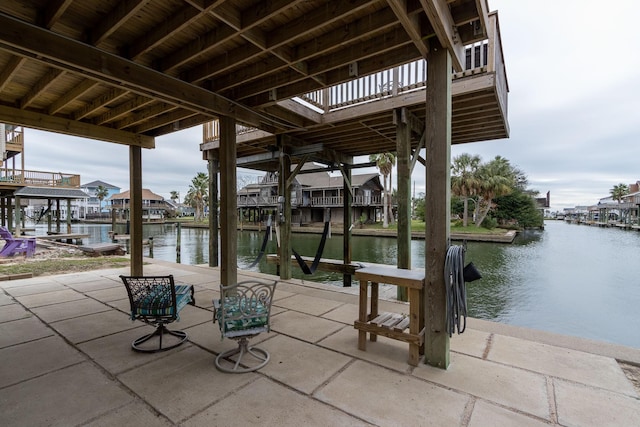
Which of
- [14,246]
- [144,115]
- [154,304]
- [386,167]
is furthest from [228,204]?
[386,167]

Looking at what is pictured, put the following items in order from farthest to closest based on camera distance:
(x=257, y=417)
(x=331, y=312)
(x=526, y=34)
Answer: (x=526, y=34), (x=331, y=312), (x=257, y=417)

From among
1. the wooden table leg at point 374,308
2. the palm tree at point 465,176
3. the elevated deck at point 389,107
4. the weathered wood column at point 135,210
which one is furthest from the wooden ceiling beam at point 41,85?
the palm tree at point 465,176

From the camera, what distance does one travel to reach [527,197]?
2658 centimetres

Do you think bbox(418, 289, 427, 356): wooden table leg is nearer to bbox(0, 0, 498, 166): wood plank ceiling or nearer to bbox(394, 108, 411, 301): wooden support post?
bbox(394, 108, 411, 301): wooden support post

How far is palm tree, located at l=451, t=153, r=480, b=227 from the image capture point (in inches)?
896

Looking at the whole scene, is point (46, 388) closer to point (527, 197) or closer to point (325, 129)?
point (325, 129)

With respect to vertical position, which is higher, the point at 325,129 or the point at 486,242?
the point at 325,129

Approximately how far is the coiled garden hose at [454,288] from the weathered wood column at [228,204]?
→ 2532 millimetres

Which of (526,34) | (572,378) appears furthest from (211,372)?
(526,34)

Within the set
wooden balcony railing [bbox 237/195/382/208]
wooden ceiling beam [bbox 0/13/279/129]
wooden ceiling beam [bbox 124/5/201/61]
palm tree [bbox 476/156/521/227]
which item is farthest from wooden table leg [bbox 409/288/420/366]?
palm tree [bbox 476/156/521/227]

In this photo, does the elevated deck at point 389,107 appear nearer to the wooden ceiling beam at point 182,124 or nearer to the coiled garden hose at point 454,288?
the wooden ceiling beam at point 182,124

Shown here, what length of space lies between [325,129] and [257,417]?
14.4ft

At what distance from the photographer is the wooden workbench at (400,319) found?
2.31 m

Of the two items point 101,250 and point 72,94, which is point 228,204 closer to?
point 72,94
